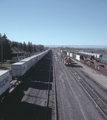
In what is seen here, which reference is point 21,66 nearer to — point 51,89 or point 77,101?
point 51,89

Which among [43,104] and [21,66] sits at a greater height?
[21,66]

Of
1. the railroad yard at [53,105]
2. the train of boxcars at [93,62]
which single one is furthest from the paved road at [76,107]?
the train of boxcars at [93,62]

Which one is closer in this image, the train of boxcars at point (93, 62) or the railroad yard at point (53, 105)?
the railroad yard at point (53, 105)

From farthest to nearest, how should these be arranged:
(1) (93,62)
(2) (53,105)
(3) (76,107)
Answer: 1. (1) (93,62)
2. (2) (53,105)
3. (3) (76,107)

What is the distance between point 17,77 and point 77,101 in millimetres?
12816

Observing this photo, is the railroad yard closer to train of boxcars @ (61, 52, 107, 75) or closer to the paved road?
the paved road

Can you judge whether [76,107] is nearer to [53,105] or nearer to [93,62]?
[53,105]

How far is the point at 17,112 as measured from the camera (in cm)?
1327

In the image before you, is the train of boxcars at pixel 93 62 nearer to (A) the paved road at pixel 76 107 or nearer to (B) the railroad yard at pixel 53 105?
(B) the railroad yard at pixel 53 105

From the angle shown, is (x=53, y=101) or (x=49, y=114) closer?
(x=49, y=114)

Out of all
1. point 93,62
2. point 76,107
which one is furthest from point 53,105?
point 93,62

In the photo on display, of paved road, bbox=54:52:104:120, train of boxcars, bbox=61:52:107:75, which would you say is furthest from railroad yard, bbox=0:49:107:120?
train of boxcars, bbox=61:52:107:75

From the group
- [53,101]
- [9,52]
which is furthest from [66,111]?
[9,52]

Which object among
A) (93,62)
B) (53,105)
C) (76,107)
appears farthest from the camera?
(93,62)
